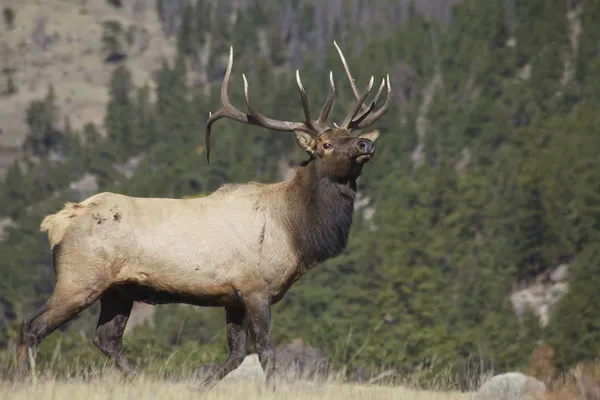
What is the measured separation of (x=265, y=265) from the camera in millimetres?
10000

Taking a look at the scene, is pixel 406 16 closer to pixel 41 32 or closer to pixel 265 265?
pixel 41 32

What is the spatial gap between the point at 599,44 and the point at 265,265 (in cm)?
12277

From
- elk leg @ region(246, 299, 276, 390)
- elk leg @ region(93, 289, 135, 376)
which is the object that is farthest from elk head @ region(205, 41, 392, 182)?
elk leg @ region(93, 289, 135, 376)

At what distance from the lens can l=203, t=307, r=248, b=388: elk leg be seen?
33.7ft

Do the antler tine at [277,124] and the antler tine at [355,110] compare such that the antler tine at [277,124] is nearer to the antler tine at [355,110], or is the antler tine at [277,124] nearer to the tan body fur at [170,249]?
the antler tine at [355,110]

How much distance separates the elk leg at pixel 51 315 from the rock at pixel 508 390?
158 inches

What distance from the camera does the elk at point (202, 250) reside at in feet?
32.1

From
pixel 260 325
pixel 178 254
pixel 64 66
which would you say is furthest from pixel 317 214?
pixel 64 66

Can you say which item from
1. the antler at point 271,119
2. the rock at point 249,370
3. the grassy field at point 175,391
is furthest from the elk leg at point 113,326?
the rock at point 249,370

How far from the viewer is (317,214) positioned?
1073 centimetres

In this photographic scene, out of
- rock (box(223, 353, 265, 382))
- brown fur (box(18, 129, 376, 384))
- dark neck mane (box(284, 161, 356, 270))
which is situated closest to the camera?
brown fur (box(18, 129, 376, 384))

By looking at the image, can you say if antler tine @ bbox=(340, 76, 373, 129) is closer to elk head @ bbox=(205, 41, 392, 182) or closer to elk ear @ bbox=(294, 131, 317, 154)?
elk head @ bbox=(205, 41, 392, 182)

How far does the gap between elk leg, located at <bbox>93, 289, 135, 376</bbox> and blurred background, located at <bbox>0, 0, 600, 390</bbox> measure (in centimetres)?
675

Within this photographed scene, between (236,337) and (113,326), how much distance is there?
1.27 m
